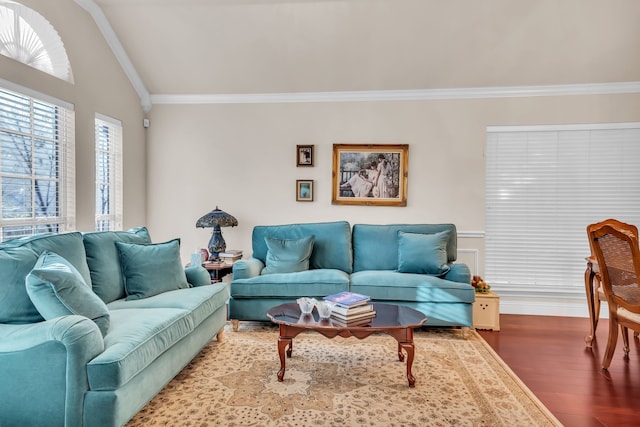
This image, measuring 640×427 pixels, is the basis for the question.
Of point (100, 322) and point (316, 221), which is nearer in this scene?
point (100, 322)

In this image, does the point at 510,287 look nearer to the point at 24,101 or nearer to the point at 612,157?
the point at 612,157

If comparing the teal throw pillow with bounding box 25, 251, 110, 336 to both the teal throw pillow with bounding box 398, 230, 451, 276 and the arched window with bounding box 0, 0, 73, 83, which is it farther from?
the teal throw pillow with bounding box 398, 230, 451, 276

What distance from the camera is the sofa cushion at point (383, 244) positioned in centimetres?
409

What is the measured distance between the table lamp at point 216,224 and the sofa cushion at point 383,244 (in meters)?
1.43

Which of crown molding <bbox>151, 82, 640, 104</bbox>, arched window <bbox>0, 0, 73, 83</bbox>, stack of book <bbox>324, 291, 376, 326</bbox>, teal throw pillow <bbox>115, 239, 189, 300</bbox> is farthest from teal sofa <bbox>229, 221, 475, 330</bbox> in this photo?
arched window <bbox>0, 0, 73, 83</bbox>

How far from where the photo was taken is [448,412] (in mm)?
2209

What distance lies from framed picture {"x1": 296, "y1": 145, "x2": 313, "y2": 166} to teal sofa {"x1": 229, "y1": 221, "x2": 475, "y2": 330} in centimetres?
83

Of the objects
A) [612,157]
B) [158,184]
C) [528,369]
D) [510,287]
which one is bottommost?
[528,369]

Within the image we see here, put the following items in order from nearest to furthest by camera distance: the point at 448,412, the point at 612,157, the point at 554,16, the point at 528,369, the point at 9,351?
the point at 9,351 → the point at 448,412 → the point at 528,369 → the point at 554,16 → the point at 612,157

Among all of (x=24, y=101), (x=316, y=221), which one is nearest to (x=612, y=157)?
(x=316, y=221)

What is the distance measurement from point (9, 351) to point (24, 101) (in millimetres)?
2168

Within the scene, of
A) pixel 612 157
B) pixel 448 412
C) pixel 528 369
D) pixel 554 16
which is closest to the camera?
pixel 448 412

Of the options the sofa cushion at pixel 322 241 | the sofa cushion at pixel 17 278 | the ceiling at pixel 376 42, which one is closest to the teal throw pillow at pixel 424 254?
the sofa cushion at pixel 322 241

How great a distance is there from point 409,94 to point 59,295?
392 cm
